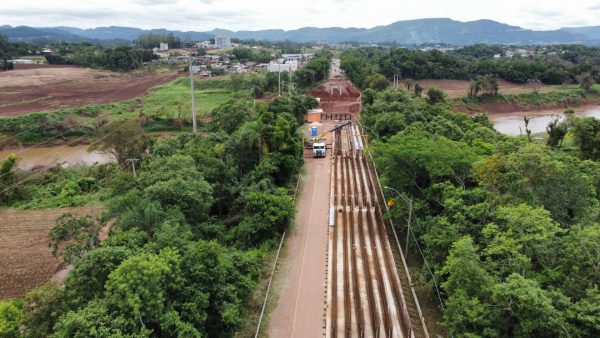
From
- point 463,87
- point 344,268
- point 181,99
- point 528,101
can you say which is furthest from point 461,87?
point 344,268

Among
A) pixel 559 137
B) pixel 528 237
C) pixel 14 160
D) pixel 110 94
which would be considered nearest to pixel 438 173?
pixel 528 237

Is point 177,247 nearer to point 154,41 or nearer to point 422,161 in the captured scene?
point 422,161

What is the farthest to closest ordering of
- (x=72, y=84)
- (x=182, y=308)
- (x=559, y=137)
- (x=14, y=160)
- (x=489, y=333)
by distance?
(x=72, y=84), (x=559, y=137), (x=14, y=160), (x=182, y=308), (x=489, y=333)

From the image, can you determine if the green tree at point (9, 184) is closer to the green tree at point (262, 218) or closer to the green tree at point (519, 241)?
the green tree at point (262, 218)

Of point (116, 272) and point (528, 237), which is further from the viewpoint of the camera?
point (528, 237)

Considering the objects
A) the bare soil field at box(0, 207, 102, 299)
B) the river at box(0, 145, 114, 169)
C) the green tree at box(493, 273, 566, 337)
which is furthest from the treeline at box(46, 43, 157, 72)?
the green tree at box(493, 273, 566, 337)

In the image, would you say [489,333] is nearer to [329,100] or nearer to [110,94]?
[329,100]
